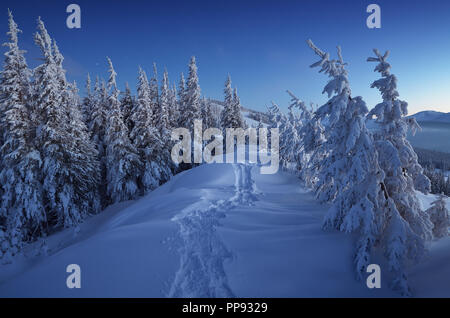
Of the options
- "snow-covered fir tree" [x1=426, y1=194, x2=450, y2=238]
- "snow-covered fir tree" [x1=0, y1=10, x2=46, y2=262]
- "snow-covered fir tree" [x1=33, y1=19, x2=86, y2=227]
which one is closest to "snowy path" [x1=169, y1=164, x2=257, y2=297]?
"snow-covered fir tree" [x1=426, y1=194, x2=450, y2=238]

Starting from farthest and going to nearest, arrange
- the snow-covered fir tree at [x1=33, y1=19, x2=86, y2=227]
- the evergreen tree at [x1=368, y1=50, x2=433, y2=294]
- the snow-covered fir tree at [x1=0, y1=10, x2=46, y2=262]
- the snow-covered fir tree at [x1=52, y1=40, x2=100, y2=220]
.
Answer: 1. the snow-covered fir tree at [x1=52, y1=40, x2=100, y2=220]
2. the snow-covered fir tree at [x1=33, y1=19, x2=86, y2=227]
3. the snow-covered fir tree at [x1=0, y1=10, x2=46, y2=262]
4. the evergreen tree at [x1=368, y1=50, x2=433, y2=294]

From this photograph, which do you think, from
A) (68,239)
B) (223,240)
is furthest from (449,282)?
(68,239)

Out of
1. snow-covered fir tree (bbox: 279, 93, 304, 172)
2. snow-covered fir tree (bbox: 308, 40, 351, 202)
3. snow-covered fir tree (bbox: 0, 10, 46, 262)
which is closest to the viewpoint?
snow-covered fir tree (bbox: 308, 40, 351, 202)

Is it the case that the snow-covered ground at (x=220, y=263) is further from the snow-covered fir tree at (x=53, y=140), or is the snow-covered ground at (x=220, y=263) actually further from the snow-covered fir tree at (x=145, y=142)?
the snow-covered fir tree at (x=145, y=142)

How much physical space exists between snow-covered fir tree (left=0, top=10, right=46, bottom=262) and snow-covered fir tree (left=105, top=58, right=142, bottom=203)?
663 centimetres

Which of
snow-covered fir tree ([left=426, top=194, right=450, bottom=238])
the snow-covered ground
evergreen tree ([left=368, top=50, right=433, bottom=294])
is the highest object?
evergreen tree ([left=368, top=50, right=433, bottom=294])

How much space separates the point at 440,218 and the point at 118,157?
80.1ft

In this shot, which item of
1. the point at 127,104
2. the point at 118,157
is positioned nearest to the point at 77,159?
the point at 118,157

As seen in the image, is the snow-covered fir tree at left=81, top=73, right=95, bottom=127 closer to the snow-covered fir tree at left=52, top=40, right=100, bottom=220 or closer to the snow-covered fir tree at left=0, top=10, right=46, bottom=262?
the snow-covered fir tree at left=52, top=40, right=100, bottom=220

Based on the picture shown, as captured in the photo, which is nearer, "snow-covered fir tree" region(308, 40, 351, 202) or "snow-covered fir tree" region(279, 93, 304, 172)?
"snow-covered fir tree" region(308, 40, 351, 202)

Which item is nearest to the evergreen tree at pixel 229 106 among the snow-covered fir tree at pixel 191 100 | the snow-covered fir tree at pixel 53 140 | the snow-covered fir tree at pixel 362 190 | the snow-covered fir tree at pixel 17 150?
the snow-covered fir tree at pixel 191 100

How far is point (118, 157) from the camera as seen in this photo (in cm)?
2248

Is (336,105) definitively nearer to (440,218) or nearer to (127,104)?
(440,218)

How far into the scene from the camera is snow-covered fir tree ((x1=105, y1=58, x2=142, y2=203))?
70.5 feet
